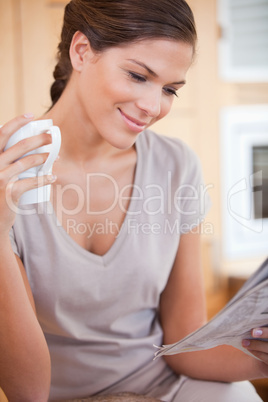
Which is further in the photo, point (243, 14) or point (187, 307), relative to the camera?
point (243, 14)

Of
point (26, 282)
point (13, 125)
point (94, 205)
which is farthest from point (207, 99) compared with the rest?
point (13, 125)

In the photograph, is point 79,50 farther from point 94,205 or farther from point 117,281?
point 117,281

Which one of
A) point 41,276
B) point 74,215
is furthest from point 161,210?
point 41,276

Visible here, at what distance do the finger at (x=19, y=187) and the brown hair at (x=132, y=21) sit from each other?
→ 329 mm

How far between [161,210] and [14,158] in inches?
18.8

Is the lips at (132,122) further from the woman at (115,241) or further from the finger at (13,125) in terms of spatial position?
the finger at (13,125)

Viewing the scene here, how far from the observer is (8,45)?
228 centimetres

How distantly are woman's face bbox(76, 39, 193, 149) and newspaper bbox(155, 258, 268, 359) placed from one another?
1.32 ft

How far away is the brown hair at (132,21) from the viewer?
909mm

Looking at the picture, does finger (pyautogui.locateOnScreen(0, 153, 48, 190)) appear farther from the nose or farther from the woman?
the nose

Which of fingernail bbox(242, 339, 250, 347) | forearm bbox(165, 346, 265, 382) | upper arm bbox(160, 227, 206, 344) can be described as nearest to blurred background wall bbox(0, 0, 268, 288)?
upper arm bbox(160, 227, 206, 344)

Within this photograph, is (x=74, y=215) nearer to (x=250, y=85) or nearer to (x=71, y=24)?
(x=71, y=24)

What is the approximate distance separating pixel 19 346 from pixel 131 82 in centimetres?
51

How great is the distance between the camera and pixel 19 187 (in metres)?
0.74
